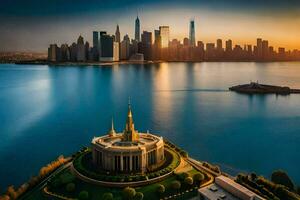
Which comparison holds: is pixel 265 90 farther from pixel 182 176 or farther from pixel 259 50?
pixel 259 50

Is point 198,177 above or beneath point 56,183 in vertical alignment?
above

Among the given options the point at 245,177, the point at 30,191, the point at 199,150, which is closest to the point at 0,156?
the point at 30,191

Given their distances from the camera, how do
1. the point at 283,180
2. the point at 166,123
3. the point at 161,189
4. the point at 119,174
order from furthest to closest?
the point at 166,123, the point at 283,180, the point at 119,174, the point at 161,189

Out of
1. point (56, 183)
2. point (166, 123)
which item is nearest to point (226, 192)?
point (56, 183)

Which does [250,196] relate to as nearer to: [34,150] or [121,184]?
[121,184]

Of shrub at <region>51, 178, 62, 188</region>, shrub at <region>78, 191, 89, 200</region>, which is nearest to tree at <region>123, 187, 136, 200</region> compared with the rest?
shrub at <region>78, 191, 89, 200</region>

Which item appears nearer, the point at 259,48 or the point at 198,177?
the point at 198,177

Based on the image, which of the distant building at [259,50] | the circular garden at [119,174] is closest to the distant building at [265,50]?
the distant building at [259,50]

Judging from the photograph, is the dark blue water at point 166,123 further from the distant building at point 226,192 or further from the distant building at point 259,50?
the distant building at point 259,50
